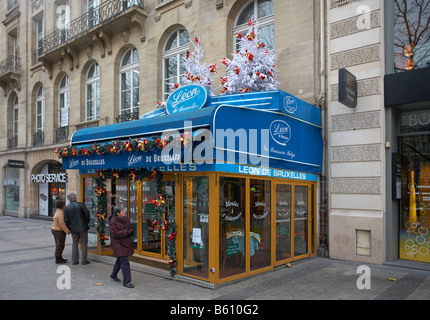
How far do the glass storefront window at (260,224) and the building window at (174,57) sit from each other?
6.94 metres

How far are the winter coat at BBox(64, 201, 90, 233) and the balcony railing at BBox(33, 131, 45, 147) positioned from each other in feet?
42.8

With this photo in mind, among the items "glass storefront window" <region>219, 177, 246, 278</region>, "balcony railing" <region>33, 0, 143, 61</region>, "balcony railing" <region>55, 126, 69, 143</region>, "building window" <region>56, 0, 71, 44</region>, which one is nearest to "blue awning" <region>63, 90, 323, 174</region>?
"glass storefront window" <region>219, 177, 246, 278</region>

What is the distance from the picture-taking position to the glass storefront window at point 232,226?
22.4 feet

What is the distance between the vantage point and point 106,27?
49.7ft

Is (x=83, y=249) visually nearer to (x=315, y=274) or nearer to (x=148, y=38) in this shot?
(x=315, y=274)

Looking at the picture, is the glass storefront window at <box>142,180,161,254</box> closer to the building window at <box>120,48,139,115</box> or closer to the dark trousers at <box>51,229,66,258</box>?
the dark trousers at <box>51,229,66,258</box>


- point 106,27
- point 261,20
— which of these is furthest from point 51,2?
point 261,20

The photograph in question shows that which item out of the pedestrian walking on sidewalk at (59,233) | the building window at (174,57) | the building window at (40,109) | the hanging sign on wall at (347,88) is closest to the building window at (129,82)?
the building window at (174,57)

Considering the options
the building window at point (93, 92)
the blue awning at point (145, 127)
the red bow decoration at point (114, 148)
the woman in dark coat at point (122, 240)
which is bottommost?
the woman in dark coat at point (122, 240)

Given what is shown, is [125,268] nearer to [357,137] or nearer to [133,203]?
[133,203]

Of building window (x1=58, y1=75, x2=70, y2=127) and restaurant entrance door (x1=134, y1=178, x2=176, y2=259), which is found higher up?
building window (x1=58, y1=75, x2=70, y2=127)

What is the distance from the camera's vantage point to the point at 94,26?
15.4 m

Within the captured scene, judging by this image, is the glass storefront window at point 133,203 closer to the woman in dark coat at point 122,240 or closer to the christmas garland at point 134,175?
the christmas garland at point 134,175

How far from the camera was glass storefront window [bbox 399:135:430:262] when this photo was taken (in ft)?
26.9
